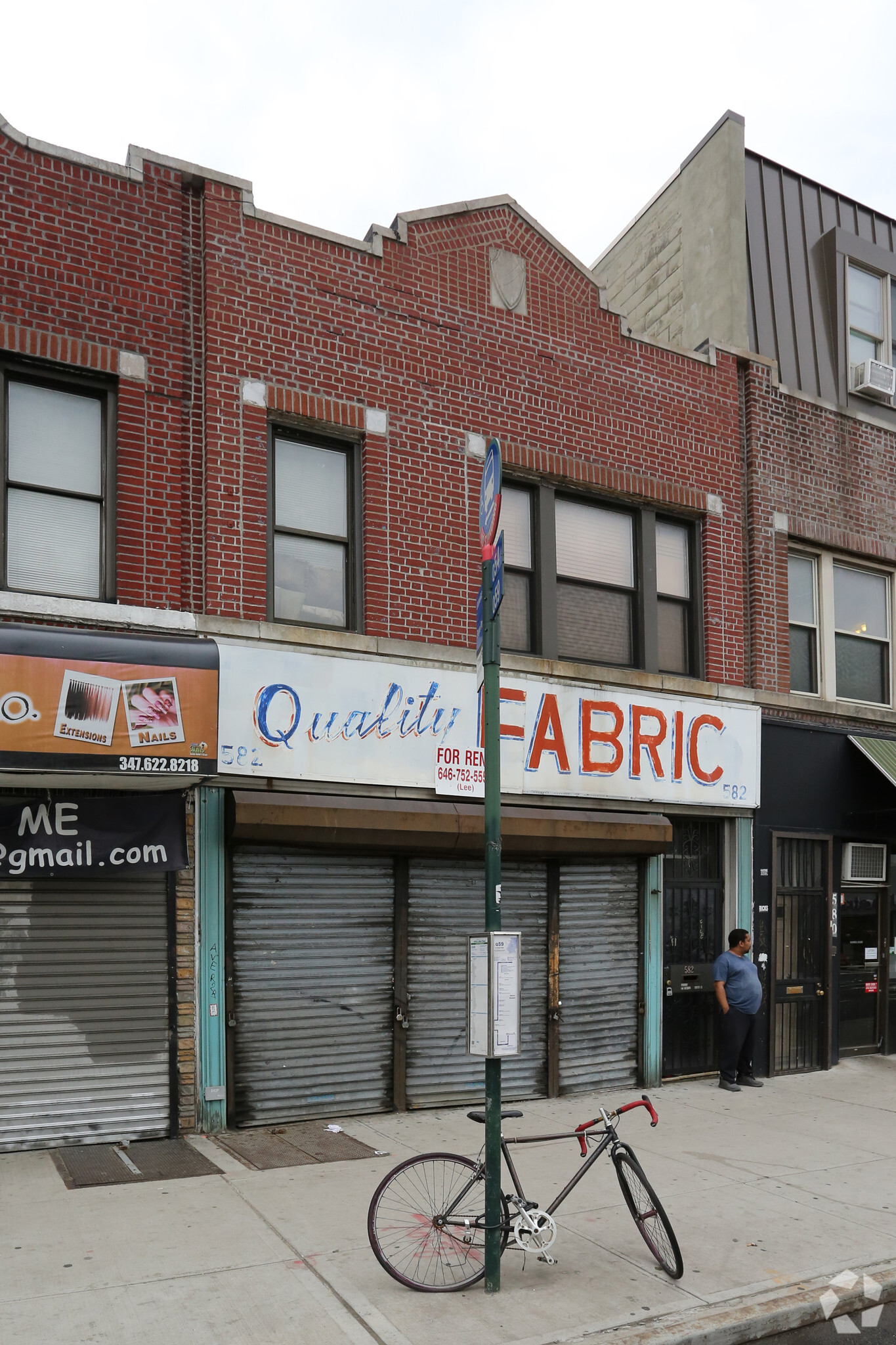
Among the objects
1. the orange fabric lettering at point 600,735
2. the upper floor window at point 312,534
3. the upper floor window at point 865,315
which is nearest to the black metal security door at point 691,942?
the orange fabric lettering at point 600,735


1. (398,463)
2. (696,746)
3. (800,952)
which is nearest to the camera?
(398,463)

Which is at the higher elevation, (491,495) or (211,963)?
(491,495)

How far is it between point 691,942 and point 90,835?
675 cm

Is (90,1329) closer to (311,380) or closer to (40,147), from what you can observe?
(311,380)

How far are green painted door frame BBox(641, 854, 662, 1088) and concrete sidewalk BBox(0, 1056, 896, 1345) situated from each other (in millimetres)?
2315

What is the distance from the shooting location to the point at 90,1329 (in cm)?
545

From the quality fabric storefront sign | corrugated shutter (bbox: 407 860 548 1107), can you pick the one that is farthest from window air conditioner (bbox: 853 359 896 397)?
corrugated shutter (bbox: 407 860 548 1107)

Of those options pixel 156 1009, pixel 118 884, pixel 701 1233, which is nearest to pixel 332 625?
pixel 118 884

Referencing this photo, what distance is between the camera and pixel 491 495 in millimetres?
6293

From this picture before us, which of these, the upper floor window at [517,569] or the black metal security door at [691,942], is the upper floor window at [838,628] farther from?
the upper floor window at [517,569]

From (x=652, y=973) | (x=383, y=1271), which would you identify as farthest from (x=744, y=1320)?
(x=652, y=973)

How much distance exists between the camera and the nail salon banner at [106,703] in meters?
7.99

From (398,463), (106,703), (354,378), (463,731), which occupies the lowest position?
(463,731)

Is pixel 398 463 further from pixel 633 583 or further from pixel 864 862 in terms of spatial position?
pixel 864 862
